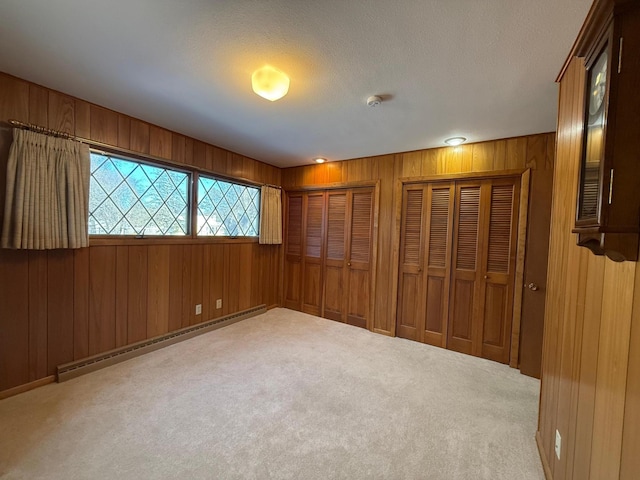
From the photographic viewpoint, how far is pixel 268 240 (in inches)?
163

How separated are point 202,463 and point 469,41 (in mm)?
2707

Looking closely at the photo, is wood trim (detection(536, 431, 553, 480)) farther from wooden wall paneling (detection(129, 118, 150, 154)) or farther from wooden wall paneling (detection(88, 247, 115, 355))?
wooden wall paneling (detection(129, 118, 150, 154))

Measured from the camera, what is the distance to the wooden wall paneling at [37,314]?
2.07 meters

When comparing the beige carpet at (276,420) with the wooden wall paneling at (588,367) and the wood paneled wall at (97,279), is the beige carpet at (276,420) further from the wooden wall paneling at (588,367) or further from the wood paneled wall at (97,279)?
the wooden wall paneling at (588,367)

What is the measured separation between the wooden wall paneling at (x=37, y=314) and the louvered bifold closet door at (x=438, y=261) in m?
3.67

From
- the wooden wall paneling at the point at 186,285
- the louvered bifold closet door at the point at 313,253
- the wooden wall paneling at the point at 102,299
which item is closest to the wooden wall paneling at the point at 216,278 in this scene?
the wooden wall paneling at the point at 186,285

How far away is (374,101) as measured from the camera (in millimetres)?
2047

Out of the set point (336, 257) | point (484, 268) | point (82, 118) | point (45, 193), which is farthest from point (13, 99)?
point (484, 268)

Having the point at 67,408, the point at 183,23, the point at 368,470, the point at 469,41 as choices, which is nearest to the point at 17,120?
the point at 183,23

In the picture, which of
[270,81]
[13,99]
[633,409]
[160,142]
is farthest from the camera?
[160,142]

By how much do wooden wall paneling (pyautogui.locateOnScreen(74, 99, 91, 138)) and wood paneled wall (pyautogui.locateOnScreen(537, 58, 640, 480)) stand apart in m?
3.45

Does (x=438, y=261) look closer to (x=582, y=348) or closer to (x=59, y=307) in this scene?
(x=582, y=348)

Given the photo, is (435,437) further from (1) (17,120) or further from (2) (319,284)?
(1) (17,120)

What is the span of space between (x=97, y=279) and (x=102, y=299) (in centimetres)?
20
